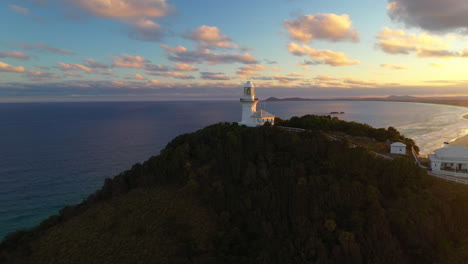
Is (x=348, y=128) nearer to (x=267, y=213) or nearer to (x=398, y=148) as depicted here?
(x=398, y=148)

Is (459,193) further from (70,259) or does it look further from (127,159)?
(127,159)

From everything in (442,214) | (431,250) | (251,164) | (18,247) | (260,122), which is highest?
(260,122)

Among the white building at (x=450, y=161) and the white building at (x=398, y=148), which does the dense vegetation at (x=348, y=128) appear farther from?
the white building at (x=450, y=161)

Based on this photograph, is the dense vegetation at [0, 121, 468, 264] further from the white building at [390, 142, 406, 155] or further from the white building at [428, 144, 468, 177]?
the white building at [390, 142, 406, 155]

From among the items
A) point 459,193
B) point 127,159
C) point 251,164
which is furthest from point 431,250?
point 127,159

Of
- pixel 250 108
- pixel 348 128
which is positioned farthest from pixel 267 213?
pixel 348 128

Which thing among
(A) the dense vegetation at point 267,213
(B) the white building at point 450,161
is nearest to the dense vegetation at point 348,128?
(A) the dense vegetation at point 267,213
